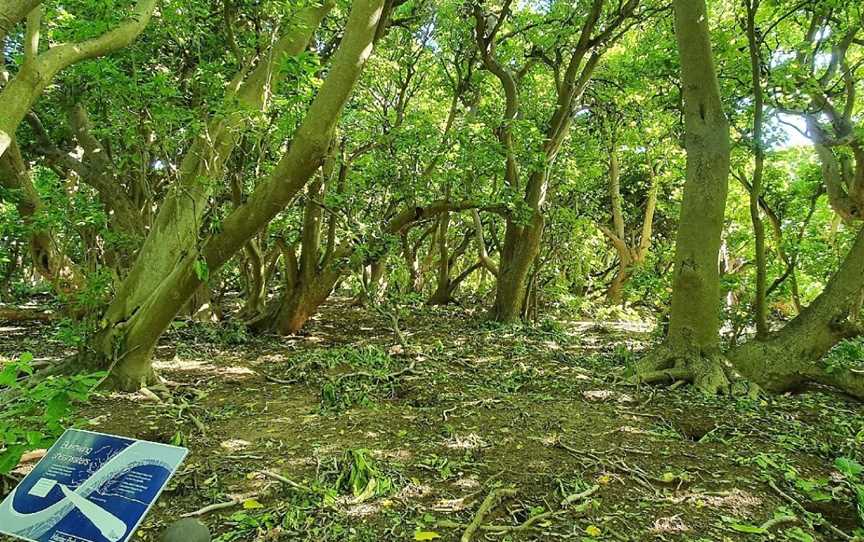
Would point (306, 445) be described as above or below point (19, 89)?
below

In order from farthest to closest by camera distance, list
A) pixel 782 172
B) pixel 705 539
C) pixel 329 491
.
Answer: pixel 782 172
pixel 329 491
pixel 705 539

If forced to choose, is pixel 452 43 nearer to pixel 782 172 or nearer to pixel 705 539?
pixel 782 172

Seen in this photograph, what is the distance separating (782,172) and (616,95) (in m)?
4.16

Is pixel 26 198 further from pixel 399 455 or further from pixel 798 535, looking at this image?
pixel 798 535

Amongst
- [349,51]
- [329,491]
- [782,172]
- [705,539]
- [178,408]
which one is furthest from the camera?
[782,172]

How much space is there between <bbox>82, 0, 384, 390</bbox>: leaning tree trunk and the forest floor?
1.54ft

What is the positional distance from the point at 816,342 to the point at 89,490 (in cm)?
637

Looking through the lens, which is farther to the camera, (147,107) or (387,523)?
(147,107)

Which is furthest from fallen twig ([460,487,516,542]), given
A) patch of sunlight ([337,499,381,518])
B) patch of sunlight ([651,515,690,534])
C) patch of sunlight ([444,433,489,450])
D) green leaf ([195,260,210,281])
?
green leaf ([195,260,210,281])

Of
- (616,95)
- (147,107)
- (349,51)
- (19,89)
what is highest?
(616,95)

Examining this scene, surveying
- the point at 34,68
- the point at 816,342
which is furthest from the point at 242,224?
the point at 816,342

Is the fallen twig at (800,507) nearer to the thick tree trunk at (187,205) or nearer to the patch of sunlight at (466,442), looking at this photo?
the patch of sunlight at (466,442)

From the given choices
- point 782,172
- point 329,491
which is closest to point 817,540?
point 329,491

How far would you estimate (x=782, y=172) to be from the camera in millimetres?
10797
